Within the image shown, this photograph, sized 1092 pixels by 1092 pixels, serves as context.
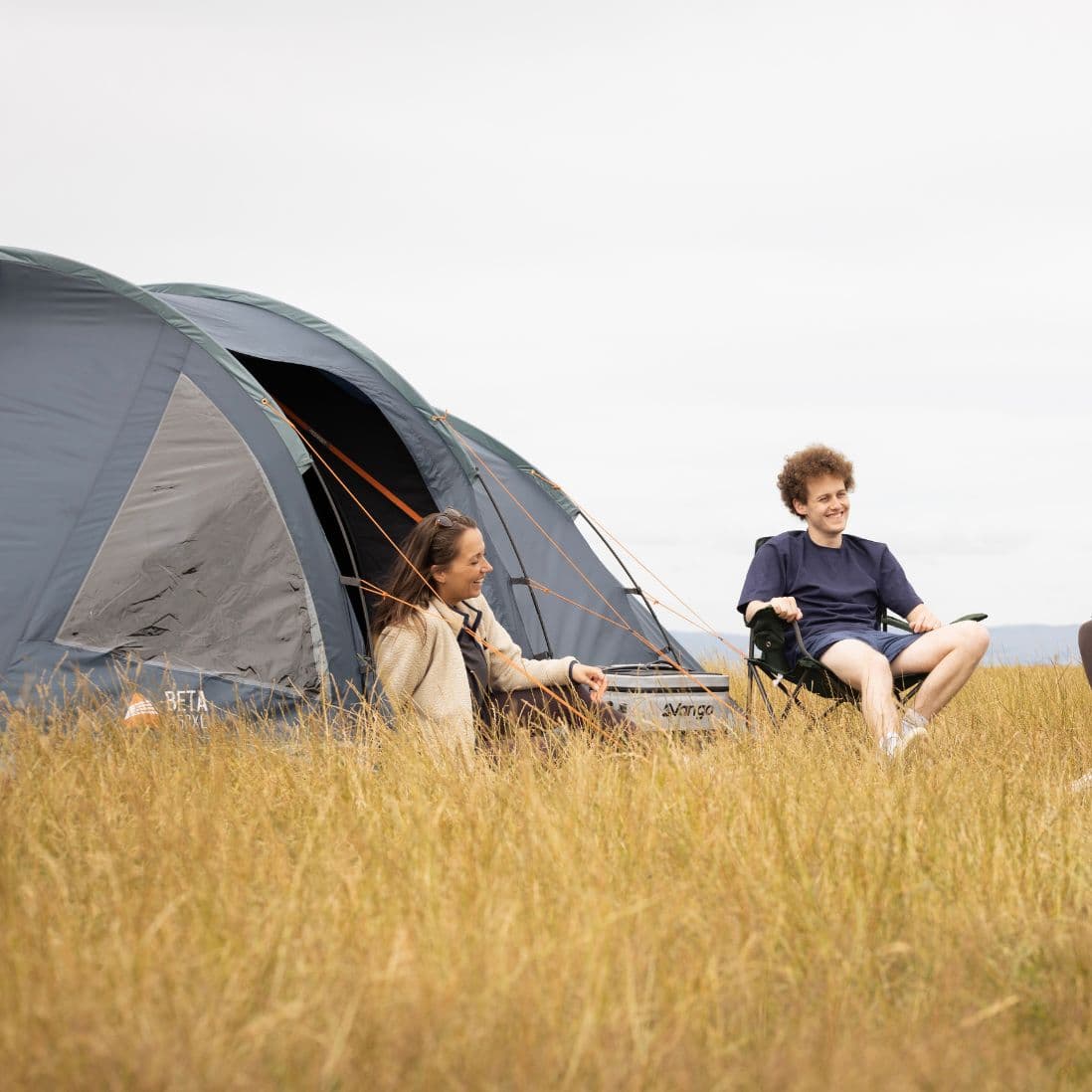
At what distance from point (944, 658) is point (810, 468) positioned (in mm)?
933

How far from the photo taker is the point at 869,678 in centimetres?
428

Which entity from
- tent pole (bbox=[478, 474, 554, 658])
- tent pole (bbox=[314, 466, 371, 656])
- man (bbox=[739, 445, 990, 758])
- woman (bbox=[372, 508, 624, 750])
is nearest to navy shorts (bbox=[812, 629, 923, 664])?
man (bbox=[739, 445, 990, 758])

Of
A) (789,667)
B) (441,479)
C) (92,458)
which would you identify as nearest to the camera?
(92,458)

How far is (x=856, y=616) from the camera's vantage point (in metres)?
4.85

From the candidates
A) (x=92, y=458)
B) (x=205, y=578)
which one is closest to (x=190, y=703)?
(x=205, y=578)

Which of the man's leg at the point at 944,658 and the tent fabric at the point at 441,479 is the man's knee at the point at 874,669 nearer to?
the man's leg at the point at 944,658

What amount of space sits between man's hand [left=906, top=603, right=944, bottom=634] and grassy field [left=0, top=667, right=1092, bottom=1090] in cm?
137

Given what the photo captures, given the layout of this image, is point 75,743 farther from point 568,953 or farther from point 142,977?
point 568,953

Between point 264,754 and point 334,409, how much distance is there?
247 cm

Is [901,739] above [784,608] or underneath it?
underneath

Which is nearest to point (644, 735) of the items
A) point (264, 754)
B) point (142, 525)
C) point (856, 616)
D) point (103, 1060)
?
point (264, 754)

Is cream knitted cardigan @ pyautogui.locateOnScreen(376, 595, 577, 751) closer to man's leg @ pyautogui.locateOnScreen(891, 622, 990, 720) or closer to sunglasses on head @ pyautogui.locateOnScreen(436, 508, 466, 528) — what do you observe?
sunglasses on head @ pyautogui.locateOnScreen(436, 508, 466, 528)

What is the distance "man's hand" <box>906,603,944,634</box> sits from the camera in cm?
467

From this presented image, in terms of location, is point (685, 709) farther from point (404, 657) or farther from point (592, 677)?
point (404, 657)
